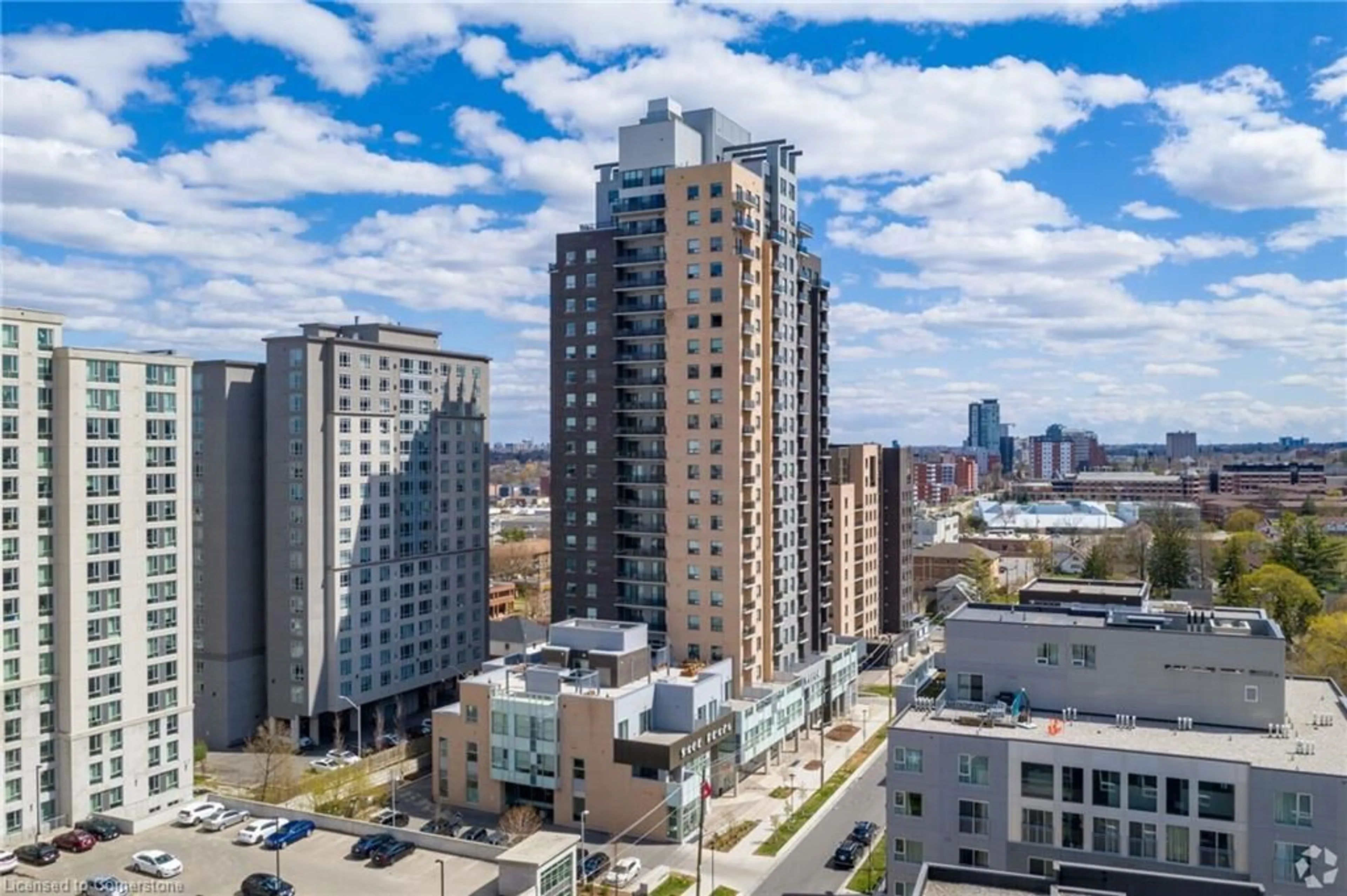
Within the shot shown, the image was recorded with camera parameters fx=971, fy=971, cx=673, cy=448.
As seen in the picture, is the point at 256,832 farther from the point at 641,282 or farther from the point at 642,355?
the point at 641,282

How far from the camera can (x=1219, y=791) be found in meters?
33.9

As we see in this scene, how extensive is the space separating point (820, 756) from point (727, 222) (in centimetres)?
3758

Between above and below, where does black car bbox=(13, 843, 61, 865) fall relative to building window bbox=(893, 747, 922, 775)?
below

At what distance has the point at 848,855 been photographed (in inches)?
1950

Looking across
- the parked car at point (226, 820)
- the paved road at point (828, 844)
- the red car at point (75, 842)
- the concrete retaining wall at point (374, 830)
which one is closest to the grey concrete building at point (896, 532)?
the paved road at point (828, 844)

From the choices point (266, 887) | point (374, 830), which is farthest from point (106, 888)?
point (374, 830)

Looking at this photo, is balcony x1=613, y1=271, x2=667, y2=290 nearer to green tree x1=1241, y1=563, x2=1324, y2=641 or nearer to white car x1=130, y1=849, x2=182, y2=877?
white car x1=130, y1=849, x2=182, y2=877

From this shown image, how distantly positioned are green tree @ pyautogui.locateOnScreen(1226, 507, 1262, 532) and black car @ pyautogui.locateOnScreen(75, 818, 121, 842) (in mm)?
157533

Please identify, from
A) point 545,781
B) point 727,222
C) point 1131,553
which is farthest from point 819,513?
point 1131,553

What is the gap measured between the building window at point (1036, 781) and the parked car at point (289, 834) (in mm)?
33552

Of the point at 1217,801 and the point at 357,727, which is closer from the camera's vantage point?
the point at 1217,801

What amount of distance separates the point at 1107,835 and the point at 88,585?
49.9 meters

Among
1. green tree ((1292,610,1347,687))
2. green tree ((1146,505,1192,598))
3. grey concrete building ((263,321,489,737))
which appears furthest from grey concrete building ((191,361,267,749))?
green tree ((1146,505,1192,598))

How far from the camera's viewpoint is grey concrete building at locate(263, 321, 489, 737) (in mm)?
69375
